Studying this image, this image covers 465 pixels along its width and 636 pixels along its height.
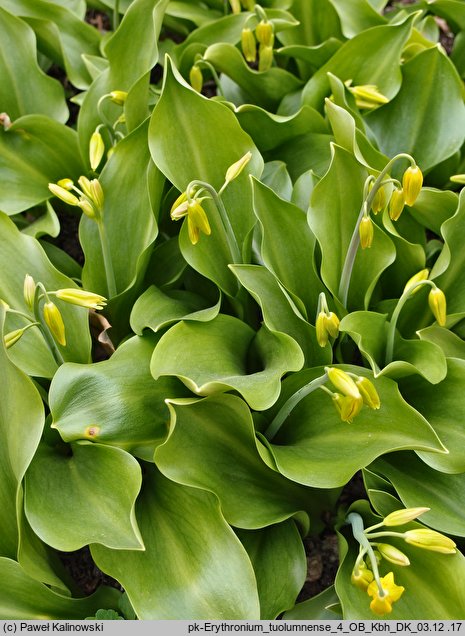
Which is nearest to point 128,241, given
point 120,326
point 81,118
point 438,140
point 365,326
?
point 120,326

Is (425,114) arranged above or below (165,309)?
above

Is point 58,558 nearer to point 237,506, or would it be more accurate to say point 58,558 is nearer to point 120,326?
point 237,506

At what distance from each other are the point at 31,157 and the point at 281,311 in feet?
3.28

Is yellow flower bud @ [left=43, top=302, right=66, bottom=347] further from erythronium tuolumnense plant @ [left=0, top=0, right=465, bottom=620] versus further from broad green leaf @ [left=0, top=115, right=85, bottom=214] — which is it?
broad green leaf @ [left=0, top=115, right=85, bottom=214]

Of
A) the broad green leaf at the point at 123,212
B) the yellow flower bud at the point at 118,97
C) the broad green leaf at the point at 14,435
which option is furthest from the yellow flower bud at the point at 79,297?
the yellow flower bud at the point at 118,97

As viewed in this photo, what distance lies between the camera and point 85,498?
1.65 meters

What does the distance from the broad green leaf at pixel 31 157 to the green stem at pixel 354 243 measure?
990 millimetres

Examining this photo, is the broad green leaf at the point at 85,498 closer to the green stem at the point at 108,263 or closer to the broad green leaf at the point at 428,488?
the green stem at the point at 108,263

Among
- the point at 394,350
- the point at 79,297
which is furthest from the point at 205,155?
the point at 394,350

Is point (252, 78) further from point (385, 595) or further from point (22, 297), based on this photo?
point (385, 595)

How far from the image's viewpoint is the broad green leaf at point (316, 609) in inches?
68.2

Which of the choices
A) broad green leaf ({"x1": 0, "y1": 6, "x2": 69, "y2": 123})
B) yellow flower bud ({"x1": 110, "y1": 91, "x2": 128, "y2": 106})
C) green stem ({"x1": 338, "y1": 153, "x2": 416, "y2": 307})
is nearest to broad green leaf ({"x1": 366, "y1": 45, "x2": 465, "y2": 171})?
green stem ({"x1": 338, "y1": 153, "x2": 416, "y2": 307})

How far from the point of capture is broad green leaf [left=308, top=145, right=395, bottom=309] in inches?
74.4

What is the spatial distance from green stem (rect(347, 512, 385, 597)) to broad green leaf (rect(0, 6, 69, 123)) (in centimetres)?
161
